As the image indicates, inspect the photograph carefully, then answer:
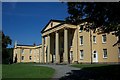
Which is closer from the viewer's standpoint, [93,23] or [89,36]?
[93,23]

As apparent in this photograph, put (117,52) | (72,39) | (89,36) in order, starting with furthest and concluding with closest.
→ (72,39), (89,36), (117,52)

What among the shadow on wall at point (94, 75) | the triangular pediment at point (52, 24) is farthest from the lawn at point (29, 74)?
the triangular pediment at point (52, 24)

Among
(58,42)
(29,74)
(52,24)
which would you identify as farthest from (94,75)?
(52,24)

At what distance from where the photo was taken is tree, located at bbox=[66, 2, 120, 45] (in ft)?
53.5

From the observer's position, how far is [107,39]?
49.9 meters

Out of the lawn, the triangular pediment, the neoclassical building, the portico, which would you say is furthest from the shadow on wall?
the triangular pediment

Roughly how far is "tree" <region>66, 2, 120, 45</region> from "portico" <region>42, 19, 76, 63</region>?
118 feet

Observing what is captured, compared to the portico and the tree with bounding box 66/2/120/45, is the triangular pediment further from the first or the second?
the tree with bounding box 66/2/120/45

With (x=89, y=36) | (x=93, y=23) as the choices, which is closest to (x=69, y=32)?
(x=89, y=36)

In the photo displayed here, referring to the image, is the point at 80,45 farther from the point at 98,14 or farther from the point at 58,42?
the point at 98,14

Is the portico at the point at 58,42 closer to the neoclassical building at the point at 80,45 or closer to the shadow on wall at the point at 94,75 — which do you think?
the neoclassical building at the point at 80,45

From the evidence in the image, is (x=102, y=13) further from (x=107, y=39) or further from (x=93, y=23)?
(x=107, y=39)

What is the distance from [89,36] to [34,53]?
167 ft

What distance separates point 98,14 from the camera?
1722cm
